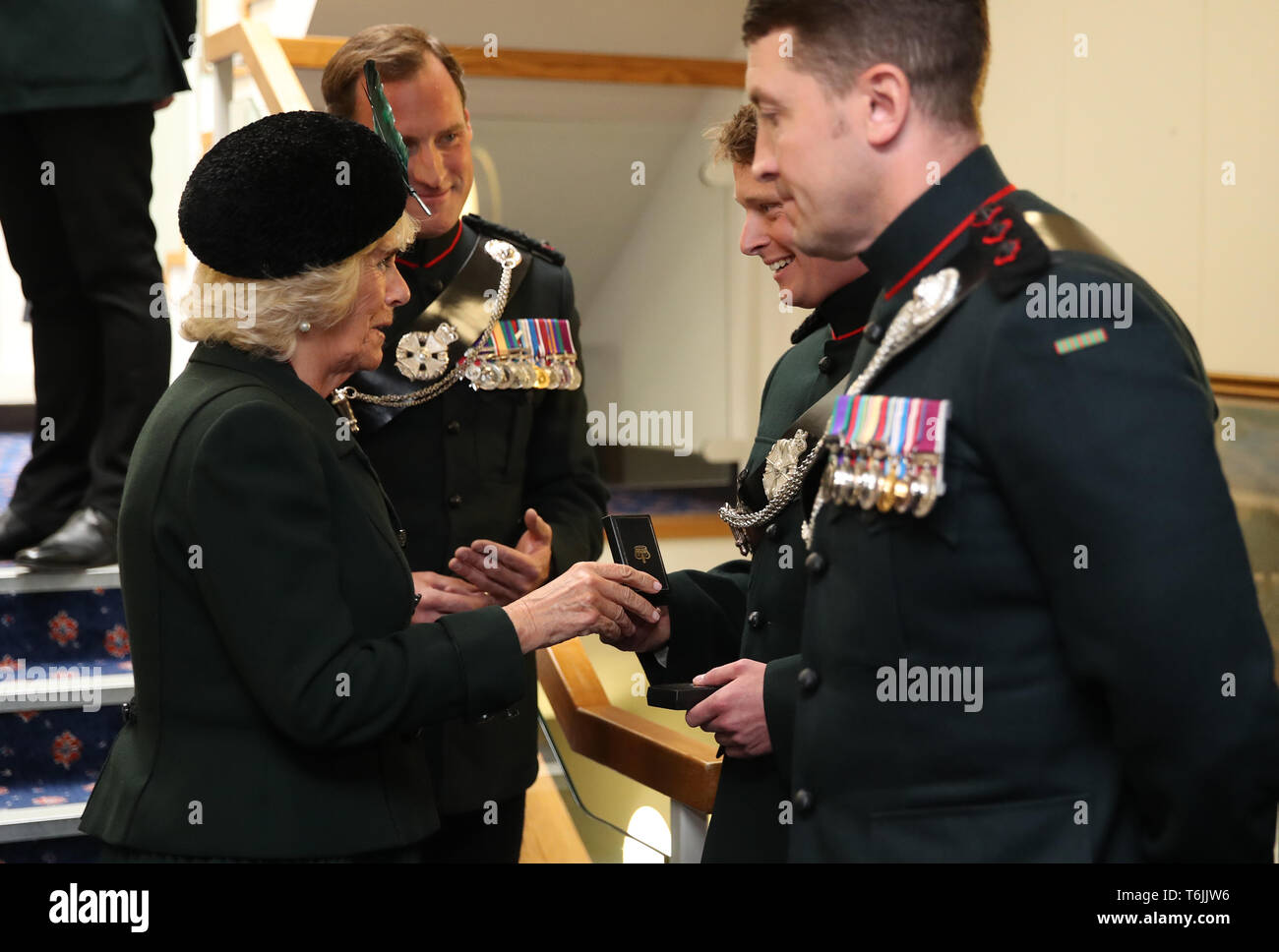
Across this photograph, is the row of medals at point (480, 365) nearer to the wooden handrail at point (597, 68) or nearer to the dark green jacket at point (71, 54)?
the dark green jacket at point (71, 54)

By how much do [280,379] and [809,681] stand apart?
2.39 feet

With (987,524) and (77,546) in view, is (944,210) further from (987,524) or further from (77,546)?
(77,546)

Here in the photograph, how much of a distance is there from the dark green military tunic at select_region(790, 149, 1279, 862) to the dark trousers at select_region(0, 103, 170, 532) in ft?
6.36

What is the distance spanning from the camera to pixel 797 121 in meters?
1.21

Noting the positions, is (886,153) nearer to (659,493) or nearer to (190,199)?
(190,199)

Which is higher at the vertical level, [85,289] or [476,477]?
[85,289]

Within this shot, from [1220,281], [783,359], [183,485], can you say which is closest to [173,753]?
[183,485]

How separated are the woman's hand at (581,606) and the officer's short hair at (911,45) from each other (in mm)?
754

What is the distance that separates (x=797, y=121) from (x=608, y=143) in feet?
18.3

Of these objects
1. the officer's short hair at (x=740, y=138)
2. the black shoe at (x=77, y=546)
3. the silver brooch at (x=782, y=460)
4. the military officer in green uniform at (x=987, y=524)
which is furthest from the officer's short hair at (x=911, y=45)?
the black shoe at (x=77, y=546)

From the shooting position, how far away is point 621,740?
221 centimetres

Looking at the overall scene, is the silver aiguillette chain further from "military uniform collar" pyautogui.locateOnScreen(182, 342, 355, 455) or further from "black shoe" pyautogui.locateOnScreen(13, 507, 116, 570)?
"black shoe" pyautogui.locateOnScreen(13, 507, 116, 570)
